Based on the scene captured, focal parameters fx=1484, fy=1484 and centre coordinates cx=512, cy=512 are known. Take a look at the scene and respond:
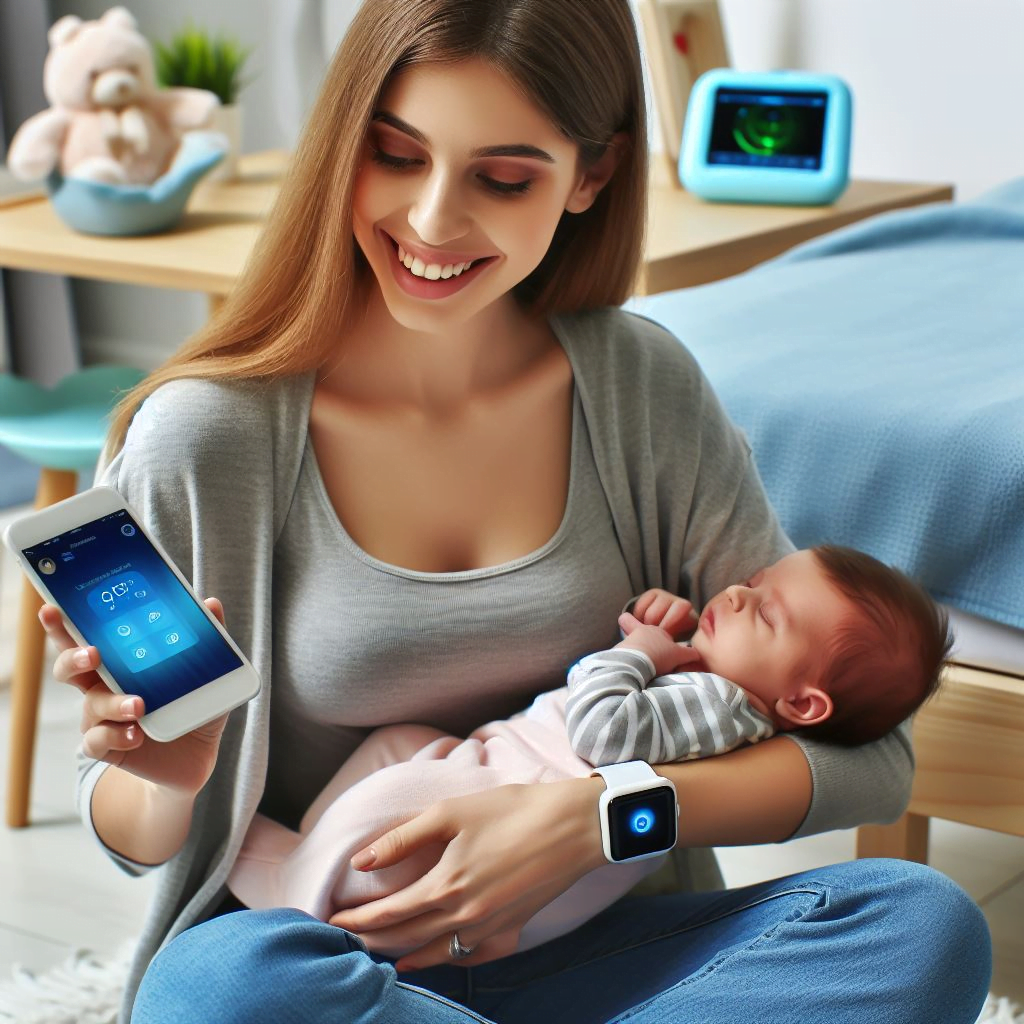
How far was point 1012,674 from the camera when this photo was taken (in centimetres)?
132

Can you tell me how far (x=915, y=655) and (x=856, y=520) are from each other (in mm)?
283

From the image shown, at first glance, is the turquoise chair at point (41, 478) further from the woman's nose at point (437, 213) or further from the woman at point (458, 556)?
the woman's nose at point (437, 213)

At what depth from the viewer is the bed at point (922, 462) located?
1.30m

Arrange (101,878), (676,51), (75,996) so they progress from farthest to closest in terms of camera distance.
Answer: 1. (676,51)
2. (101,878)
3. (75,996)

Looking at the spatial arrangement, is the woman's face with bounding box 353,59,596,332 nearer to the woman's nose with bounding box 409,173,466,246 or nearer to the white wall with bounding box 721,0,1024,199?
the woman's nose with bounding box 409,173,466,246

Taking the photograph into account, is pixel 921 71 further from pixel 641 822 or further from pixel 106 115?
pixel 641 822

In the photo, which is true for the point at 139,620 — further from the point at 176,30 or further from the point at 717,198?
the point at 176,30

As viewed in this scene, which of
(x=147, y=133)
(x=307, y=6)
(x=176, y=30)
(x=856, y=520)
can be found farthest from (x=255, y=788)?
(x=176, y=30)

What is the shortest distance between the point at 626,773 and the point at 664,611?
6.4 inches

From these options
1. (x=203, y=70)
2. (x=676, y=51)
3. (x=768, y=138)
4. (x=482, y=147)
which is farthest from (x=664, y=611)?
(x=203, y=70)

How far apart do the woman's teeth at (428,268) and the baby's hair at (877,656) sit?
0.37 meters

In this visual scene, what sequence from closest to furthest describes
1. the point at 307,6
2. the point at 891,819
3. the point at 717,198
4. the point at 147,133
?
the point at 891,819, the point at 147,133, the point at 717,198, the point at 307,6

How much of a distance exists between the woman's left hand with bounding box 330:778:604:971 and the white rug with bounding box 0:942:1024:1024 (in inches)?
24.9

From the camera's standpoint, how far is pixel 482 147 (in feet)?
3.31
